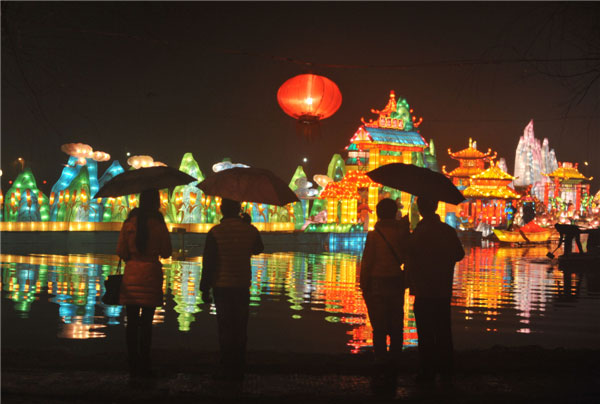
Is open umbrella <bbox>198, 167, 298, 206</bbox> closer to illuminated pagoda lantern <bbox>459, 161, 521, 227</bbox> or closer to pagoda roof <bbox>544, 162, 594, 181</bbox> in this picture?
illuminated pagoda lantern <bbox>459, 161, 521, 227</bbox>

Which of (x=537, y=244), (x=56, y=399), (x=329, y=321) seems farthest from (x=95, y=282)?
(x=537, y=244)

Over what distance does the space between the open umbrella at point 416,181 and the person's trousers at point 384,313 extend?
87 cm

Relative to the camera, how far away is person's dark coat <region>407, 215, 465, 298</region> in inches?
196

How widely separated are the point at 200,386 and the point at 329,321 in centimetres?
366

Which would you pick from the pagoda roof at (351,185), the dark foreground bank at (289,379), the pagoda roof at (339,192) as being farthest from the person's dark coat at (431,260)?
the pagoda roof at (339,192)

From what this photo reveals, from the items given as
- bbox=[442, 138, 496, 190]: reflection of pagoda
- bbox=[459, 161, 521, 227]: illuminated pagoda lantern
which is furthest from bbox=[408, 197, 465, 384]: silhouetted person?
bbox=[442, 138, 496, 190]: reflection of pagoda

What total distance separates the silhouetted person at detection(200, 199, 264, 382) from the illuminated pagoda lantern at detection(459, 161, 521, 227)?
42.4 m

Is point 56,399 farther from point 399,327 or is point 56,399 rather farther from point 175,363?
point 399,327

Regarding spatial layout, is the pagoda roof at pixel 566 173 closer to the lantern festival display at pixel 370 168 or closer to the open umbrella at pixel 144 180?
the lantern festival display at pixel 370 168

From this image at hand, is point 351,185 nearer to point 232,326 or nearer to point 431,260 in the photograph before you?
point 431,260

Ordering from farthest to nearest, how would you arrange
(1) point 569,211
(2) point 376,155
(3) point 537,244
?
(1) point 569,211
(3) point 537,244
(2) point 376,155

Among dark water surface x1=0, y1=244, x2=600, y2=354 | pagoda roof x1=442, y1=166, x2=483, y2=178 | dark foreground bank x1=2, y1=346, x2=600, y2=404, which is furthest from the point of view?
pagoda roof x1=442, y1=166, x2=483, y2=178

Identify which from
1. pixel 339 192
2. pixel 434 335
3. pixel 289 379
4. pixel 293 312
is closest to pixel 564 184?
pixel 339 192

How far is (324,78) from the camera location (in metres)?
12.0
